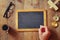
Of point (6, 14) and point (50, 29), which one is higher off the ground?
point (6, 14)

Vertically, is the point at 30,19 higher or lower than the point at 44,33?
higher

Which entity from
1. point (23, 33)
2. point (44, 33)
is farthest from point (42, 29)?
point (23, 33)

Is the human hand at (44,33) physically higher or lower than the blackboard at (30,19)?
lower

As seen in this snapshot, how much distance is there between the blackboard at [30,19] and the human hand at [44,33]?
6cm

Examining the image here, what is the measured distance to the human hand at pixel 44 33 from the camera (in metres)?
1.48

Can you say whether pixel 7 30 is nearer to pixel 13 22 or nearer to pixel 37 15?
pixel 13 22

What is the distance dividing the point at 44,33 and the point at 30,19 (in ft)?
0.63

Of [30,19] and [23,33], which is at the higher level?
[30,19]

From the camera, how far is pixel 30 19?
1581mm

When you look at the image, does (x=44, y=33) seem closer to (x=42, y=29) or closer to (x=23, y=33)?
(x=42, y=29)

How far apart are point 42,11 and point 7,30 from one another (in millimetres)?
351

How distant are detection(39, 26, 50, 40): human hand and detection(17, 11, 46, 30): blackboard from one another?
64mm

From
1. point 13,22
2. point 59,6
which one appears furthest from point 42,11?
point 13,22

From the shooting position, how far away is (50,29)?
5.13 ft
